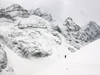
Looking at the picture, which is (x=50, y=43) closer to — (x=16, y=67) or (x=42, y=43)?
(x=42, y=43)

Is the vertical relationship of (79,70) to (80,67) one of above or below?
below

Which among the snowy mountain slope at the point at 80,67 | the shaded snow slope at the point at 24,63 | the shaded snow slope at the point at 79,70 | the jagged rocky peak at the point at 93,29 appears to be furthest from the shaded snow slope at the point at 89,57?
the jagged rocky peak at the point at 93,29

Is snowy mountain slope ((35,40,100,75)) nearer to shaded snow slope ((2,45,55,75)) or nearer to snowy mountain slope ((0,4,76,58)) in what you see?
shaded snow slope ((2,45,55,75))

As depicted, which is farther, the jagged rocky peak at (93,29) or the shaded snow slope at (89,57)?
the jagged rocky peak at (93,29)

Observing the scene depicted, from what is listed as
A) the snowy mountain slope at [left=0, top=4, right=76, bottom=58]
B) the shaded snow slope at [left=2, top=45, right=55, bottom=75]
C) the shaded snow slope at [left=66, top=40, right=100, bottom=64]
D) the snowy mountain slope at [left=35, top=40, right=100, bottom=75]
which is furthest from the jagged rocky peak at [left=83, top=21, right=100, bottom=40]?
the snowy mountain slope at [left=35, top=40, right=100, bottom=75]

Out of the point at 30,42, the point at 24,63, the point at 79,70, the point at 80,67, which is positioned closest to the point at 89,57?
the point at 80,67

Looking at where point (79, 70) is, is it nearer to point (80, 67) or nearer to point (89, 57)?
point (80, 67)

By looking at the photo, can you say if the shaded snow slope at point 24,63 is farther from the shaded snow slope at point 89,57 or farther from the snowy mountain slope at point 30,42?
the shaded snow slope at point 89,57

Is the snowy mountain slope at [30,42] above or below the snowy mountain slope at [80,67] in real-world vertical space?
above

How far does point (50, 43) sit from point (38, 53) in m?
10.1

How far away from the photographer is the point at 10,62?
2944 cm

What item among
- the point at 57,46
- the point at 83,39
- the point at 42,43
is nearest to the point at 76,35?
the point at 83,39

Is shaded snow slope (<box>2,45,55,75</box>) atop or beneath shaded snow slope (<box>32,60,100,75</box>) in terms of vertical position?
atop

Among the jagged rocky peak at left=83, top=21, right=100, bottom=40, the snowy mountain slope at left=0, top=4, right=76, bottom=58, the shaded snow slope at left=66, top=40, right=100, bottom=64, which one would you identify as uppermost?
the jagged rocky peak at left=83, top=21, right=100, bottom=40
